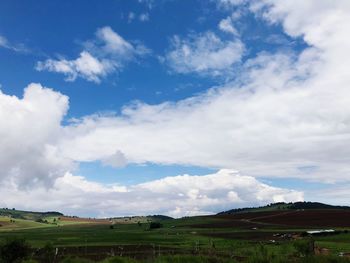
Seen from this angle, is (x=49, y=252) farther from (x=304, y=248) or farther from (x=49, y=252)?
(x=304, y=248)

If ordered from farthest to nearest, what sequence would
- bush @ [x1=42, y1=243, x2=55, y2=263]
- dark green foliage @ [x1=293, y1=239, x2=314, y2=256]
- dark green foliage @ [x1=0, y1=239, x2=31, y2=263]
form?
1. bush @ [x1=42, y1=243, x2=55, y2=263]
2. dark green foliage @ [x1=293, y1=239, x2=314, y2=256]
3. dark green foliage @ [x1=0, y1=239, x2=31, y2=263]

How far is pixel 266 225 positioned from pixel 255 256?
3978 inches

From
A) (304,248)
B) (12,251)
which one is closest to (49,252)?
(12,251)

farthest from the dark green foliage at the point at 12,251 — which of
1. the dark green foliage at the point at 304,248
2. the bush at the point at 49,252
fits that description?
the dark green foliage at the point at 304,248

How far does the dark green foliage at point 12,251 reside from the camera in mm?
52625

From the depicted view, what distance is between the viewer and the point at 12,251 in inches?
2098

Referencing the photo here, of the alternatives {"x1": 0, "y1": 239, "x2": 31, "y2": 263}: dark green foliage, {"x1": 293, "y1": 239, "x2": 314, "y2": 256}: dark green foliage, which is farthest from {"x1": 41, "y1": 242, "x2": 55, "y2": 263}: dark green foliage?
{"x1": 293, "y1": 239, "x2": 314, "y2": 256}: dark green foliage

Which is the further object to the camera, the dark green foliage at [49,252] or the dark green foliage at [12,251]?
the dark green foliage at [49,252]

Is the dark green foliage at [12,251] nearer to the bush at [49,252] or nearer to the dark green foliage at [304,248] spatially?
the bush at [49,252]

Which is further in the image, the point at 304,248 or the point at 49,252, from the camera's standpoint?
the point at 49,252

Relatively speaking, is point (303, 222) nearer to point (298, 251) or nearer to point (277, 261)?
point (298, 251)

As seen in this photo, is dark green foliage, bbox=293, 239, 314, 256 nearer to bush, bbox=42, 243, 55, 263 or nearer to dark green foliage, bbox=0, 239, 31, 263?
bush, bbox=42, 243, 55, 263

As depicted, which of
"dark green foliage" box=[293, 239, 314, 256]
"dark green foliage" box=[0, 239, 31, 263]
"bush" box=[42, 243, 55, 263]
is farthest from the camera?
"bush" box=[42, 243, 55, 263]

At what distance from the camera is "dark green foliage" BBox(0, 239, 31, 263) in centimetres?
5262
